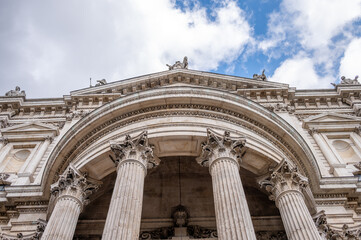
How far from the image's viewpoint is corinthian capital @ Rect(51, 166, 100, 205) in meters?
14.4

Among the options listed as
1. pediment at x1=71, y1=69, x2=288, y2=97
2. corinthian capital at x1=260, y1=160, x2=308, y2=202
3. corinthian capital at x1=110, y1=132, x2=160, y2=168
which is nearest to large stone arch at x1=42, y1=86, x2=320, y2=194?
corinthian capital at x1=260, y1=160, x2=308, y2=202

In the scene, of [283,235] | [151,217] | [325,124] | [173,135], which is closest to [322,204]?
[283,235]

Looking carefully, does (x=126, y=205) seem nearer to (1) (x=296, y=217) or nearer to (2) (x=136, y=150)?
(2) (x=136, y=150)

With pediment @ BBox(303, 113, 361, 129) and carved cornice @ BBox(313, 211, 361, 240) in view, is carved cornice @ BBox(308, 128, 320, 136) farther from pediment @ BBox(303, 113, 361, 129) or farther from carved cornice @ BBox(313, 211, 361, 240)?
carved cornice @ BBox(313, 211, 361, 240)

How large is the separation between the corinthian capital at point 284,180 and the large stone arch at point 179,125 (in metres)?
0.86

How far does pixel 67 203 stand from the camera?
45.6 ft

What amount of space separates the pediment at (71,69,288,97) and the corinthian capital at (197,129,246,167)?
5.85 metres

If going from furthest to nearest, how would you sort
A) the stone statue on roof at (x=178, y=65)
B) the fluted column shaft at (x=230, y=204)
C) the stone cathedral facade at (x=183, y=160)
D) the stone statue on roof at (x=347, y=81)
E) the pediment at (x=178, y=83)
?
the stone statue on roof at (x=347, y=81) → the stone statue on roof at (x=178, y=65) → the pediment at (x=178, y=83) → the stone cathedral facade at (x=183, y=160) → the fluted column shaft at (x=230, y=204)

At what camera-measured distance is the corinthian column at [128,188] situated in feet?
37.4

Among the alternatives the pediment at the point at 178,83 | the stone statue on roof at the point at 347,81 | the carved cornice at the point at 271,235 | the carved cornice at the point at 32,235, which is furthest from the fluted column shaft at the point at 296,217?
the stone statue on roof at the point at 347,81

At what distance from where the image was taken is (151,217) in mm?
19297

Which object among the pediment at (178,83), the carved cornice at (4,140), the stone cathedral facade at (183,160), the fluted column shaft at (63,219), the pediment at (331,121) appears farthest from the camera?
the pediment at (178,83)

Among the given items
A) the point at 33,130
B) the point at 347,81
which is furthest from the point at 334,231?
the point at 33,130

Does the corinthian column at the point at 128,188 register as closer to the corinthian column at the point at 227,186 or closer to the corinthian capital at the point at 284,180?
the corinthian column at the point at 227,186
